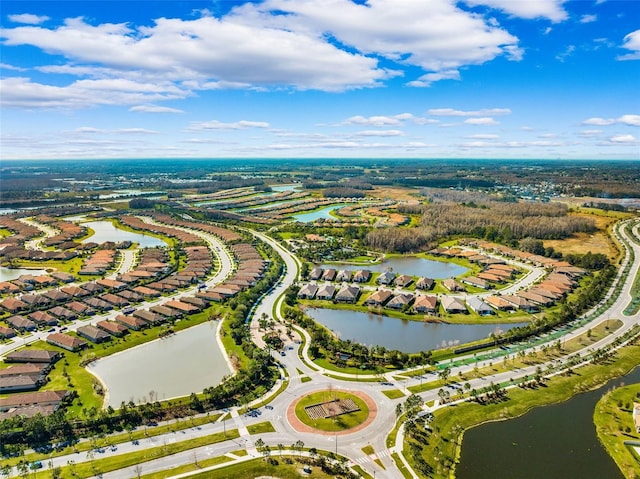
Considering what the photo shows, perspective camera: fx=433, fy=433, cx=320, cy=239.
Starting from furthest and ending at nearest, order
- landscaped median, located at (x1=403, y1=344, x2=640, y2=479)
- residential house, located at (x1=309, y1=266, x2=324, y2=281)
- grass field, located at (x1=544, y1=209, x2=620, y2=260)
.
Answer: grass field, located at (x1=544, y1=209, x2=620, y2=260) → residential house, located at (x1=309, y1=266, x2=324, y2=281) → landscaped median, located at (x1=403, y1=344, x2=640, y2=479)

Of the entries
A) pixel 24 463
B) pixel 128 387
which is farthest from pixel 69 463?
pixel 128 387

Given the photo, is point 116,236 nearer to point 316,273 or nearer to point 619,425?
point 316,273

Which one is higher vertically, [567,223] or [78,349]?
[567,223]

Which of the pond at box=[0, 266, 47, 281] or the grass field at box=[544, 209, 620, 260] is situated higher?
the grass field at box=[544, 209, 620, 260]

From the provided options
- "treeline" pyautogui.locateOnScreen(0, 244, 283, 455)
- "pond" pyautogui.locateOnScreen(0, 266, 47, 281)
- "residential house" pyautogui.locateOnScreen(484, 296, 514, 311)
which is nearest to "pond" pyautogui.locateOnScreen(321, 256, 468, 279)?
"residential house" pyautogui.locateOnScreen(484, 296, 514, 311)

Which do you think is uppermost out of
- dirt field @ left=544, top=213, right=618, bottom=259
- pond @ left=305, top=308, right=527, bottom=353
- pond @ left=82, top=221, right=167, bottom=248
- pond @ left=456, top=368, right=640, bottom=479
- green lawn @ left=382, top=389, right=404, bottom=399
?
dirt field @ left=544, top=213, right=618, bottom=259

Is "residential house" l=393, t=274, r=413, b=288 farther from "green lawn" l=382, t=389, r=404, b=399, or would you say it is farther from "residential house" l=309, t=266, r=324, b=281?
"green lawn" l=382, t=389, r=404, b=399

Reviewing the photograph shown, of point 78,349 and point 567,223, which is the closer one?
point 78,349

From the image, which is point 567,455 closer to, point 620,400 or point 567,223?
point 620,400
